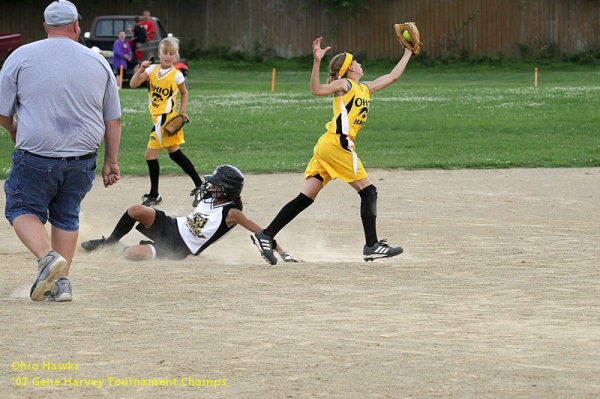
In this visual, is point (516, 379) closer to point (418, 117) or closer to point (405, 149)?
point (405, 149)

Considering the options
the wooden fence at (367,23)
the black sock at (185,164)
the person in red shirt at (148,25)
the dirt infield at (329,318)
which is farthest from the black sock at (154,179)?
the wooden fence at (367,23)

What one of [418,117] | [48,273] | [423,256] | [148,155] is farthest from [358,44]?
[48,273]

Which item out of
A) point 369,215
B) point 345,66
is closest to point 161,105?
point 345,66

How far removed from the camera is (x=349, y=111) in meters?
8.25

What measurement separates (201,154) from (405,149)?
351 centimetres

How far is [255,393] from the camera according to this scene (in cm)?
460

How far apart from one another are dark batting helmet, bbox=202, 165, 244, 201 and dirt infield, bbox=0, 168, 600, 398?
59 cm

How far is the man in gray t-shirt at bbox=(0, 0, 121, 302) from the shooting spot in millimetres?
6172

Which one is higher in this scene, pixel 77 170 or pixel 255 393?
pixel 77 170

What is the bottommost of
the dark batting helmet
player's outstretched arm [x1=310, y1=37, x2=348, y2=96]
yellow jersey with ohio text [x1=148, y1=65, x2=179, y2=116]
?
the dark batting helmet

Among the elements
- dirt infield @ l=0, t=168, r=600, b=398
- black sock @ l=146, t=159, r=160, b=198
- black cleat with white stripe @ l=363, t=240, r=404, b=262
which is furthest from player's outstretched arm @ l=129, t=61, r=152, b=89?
black cleat with white stripe @ l=363, t=240, r=404, b=262

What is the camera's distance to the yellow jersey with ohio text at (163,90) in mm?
11961

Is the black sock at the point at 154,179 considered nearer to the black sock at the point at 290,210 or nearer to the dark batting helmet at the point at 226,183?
the dark batting helmet at the point at 226,183

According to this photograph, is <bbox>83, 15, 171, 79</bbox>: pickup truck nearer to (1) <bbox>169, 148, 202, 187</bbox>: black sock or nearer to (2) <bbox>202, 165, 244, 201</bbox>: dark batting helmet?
(1) <bbox>169, 148, 202, 187</bbox>: black sock
